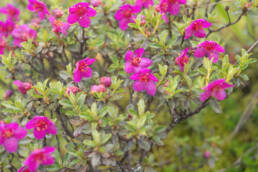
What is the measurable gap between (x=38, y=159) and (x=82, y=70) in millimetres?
568

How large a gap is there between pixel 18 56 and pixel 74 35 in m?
0.41

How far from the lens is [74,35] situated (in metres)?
1.86

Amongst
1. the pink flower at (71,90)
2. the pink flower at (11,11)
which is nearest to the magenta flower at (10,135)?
the pink flower at (71,90)

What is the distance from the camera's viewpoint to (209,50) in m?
1.57

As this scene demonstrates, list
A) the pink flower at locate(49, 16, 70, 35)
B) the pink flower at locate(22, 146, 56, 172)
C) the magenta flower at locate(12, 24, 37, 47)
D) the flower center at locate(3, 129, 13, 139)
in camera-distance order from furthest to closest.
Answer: the magenta flower at locate(12, 24, 37, 47) → the pink flower at locate(49, 16, 70, 35) → the flower center at locate(3, 129, 13, 139) → the pink flower at locate(22, 146, 56, 172)

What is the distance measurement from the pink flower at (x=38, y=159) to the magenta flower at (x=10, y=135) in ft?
0.53

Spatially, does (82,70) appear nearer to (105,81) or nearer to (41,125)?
(105,81)

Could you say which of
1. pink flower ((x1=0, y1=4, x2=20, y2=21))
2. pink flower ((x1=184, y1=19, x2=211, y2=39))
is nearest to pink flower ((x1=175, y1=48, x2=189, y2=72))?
pink flower ((x1=184, y1=19, x2=211, y2=39))

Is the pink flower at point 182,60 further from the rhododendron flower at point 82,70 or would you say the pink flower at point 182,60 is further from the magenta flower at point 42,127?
the magenta flower at point 42,127

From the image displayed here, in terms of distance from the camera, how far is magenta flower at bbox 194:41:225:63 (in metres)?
1.53

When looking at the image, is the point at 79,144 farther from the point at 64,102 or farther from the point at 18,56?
the point at 18,56

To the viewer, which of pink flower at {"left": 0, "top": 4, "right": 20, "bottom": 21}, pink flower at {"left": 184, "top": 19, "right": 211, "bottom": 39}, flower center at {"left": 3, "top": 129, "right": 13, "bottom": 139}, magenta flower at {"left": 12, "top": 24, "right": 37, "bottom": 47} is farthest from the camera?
pink flower at {"left": 0, "top": 4, "right": 20, "bottom": 21}

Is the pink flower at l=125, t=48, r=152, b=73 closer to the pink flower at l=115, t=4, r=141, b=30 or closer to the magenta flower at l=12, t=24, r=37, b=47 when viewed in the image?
the pink flower at l=115, t=4, r=141, b=30

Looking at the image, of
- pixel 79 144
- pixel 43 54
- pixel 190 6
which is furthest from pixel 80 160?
pixel 190 6
